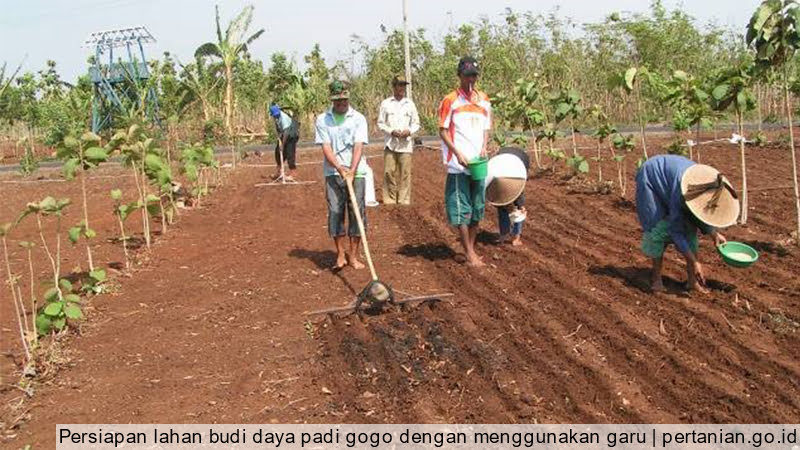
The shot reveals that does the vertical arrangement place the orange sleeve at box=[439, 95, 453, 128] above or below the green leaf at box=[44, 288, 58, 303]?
above

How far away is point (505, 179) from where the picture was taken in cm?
695

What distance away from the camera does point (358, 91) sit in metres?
25.4

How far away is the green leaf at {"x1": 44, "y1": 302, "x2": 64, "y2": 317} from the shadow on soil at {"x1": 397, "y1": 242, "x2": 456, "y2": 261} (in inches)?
124

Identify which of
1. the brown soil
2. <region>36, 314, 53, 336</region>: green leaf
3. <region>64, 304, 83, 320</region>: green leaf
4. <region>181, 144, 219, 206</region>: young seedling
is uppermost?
<region>181, 144, 219, 206</region>: young seedling

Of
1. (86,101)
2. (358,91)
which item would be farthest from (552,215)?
(86,101)

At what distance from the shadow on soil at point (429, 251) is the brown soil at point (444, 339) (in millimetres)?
29

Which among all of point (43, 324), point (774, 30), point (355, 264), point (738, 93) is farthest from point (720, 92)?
point (43, 324)

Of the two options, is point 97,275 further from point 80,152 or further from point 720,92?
point 720,92

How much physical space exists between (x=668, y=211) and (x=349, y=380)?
256cm

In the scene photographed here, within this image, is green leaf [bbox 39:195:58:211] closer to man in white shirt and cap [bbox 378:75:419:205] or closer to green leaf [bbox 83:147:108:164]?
green leaf [bbox 83:147:108:164]

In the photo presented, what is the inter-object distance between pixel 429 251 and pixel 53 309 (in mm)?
3444

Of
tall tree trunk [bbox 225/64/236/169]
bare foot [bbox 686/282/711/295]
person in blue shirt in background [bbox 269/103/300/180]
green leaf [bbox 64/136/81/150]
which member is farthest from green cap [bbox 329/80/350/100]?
tall tree trunk [bbox 225/64/236/169]

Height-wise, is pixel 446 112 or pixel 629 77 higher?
pixel 629 77

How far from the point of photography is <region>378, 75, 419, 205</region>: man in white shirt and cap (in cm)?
952
